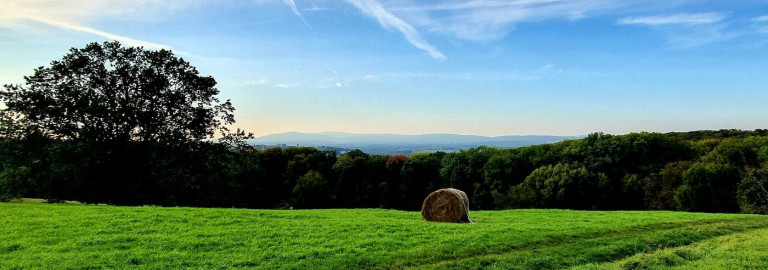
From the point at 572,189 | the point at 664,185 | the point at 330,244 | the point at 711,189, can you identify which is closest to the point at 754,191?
the point at 711,189

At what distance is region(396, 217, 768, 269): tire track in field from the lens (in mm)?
12043

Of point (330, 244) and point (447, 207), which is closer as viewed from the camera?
point (330, 244)

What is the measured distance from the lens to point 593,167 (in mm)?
49531

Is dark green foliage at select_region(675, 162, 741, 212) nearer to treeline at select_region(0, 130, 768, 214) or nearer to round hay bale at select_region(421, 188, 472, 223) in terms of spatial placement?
treeline at select_region(0, 130, 768, 214)

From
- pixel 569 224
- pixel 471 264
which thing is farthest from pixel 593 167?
pixel 471 264

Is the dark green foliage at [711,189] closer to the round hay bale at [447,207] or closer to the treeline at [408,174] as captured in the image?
the treeline at [408,174]

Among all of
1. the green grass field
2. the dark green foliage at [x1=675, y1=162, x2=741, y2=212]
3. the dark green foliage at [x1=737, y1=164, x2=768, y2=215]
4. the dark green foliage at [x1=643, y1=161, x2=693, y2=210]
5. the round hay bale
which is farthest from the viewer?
the dark green foliage at [x1=643, y1=161, x2=693, y2=210]

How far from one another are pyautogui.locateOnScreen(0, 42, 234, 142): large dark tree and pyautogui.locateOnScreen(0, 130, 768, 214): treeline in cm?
106

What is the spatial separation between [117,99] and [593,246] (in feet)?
93.1

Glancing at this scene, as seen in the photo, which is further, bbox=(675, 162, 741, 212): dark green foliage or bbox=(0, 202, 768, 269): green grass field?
bbox=(675, 162, 741, 212): dark green foliage

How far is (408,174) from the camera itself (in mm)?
63781

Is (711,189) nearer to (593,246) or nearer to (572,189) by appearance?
(572,189)

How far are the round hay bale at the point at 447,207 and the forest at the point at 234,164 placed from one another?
15.7 metres

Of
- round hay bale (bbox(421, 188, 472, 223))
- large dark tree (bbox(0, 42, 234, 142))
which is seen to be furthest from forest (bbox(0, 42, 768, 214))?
round hay bale (bbox(421, 188, 472, 223))
